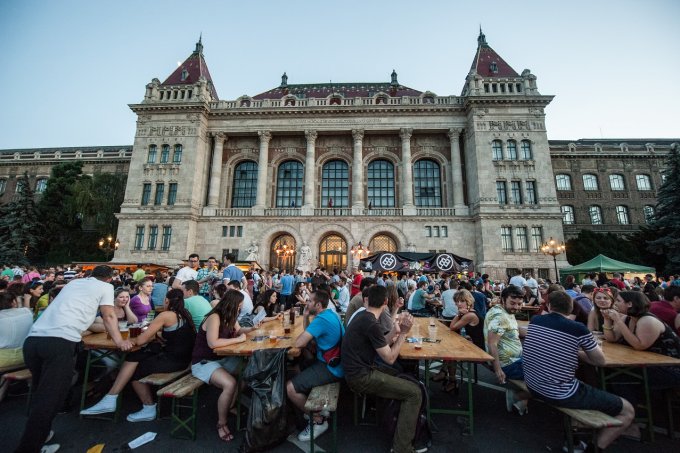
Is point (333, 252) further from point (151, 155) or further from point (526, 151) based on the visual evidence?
point (526, 151)

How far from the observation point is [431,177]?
93.0 feet

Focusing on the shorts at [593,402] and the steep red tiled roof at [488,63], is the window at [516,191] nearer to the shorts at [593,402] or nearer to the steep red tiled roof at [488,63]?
the steep red tiled roof at [488,63]

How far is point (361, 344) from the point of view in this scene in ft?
11.9

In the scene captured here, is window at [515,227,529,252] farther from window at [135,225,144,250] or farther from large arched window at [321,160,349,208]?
window at [135,225,144,250]

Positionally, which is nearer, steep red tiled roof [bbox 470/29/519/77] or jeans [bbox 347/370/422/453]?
jeans [bbox 347/370/422/453]

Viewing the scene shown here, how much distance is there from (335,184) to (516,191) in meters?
16.2

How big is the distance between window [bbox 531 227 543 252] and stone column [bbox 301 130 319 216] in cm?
1862

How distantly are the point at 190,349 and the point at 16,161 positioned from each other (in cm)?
5640

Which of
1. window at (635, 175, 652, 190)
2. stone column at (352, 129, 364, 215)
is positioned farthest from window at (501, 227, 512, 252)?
window at (635, 175, 652, 190)

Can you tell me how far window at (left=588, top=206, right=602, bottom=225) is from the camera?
33.8 m

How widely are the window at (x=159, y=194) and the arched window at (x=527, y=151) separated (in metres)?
32.3

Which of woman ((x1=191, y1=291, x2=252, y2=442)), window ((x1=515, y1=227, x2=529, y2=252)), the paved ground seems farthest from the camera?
window ((x1=515, y1=227, x2=529, y2=252))

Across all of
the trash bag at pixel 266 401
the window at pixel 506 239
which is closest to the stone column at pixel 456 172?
the window at pixel 506 239

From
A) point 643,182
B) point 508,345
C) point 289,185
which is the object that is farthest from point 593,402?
point 643,182
